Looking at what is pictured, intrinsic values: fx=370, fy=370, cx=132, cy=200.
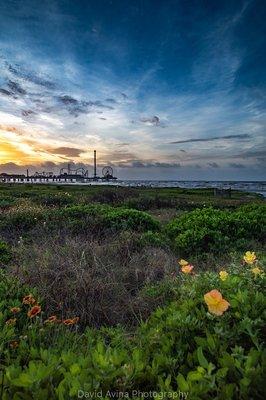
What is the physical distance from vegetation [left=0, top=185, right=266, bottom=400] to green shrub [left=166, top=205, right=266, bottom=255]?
0.14 feet

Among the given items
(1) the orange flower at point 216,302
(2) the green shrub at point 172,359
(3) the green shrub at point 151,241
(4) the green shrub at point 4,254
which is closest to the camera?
(2) the green shrub at point 172,359

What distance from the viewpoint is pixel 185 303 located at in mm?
3227

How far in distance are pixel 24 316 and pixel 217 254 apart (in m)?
6.24

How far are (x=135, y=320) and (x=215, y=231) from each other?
5.93 meters

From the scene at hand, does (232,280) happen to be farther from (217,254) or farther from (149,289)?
(217,254)

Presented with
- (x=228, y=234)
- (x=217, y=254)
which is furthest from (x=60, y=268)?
(x=228, y=234)

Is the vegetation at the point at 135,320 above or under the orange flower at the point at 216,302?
under

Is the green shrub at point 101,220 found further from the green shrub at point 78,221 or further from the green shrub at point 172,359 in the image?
the green shrub at point 172,359

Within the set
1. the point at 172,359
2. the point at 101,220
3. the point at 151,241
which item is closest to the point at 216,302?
the point at 172,359

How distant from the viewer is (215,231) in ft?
33.2

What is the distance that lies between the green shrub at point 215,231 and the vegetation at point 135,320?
0.14 feet

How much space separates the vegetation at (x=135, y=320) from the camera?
2.14 m

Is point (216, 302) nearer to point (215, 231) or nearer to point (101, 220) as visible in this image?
point (215, 231)

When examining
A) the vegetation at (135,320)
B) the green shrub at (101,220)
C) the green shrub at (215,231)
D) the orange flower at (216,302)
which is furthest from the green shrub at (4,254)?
the orange flower at (216,302)
